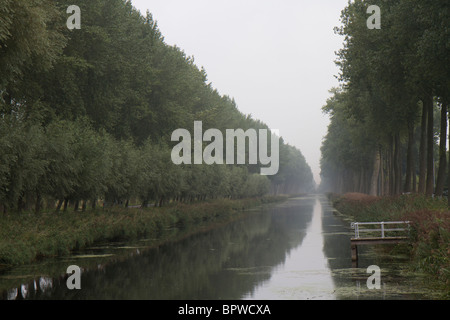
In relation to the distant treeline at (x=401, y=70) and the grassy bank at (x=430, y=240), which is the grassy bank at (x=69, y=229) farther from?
the distant treeline at (x=401, y=70)

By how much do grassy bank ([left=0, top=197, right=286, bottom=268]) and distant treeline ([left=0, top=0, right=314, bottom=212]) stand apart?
120 centimetres

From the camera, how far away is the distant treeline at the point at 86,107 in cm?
2428

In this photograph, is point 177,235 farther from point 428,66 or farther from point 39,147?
point 428,66

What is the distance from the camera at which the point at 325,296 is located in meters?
15.8

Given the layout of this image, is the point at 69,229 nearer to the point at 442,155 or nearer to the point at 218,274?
the point at 218,274

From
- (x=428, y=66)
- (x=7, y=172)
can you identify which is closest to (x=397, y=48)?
(x=428, y=66)

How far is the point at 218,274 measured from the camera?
21.2 meters

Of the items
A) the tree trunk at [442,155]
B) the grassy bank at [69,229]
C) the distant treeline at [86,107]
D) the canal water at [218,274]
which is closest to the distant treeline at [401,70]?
the tree trunk at [442,155]

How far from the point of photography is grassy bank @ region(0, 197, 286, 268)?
22923 mm

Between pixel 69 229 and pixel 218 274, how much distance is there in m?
10.2

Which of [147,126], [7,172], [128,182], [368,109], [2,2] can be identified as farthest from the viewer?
[147,126]

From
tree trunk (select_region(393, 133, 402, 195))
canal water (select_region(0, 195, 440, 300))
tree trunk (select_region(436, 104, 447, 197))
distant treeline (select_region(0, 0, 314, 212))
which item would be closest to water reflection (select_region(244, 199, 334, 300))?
canal water (select_region(0, 195, 440, 300))

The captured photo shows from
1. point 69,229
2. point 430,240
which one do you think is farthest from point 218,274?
point 69,229
